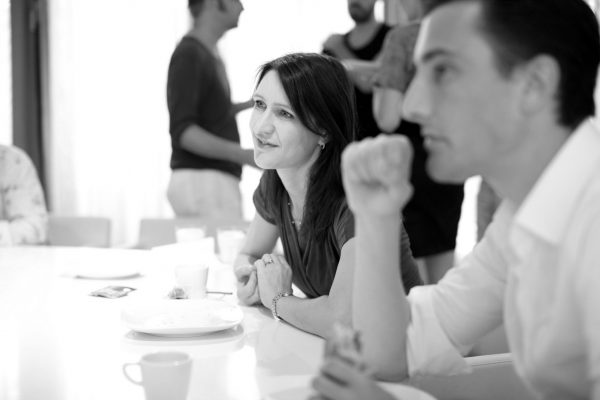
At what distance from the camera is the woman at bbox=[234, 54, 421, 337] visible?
1.66 m

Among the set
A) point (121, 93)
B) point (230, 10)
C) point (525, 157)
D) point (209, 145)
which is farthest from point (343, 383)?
point (121, 93)

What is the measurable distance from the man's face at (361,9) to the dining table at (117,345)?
1.67m

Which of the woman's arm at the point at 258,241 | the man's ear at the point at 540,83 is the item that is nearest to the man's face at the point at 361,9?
the woman's arm at the point at 258,241

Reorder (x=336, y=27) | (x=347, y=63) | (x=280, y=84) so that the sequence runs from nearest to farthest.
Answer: (x=280, y=84), (x=347, y=63), (x=336, y=27)

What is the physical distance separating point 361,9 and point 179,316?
6.93ft

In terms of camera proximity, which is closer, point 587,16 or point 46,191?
point 587,16

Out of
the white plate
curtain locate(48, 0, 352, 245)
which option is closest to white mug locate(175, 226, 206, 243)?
the white plate

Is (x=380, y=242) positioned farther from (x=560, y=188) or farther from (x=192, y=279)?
(x=192, y=279)

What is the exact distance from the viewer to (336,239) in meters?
1.65

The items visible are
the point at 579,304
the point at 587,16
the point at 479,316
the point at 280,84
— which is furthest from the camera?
the point at 280,84

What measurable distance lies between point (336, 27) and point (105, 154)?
1.94 metres

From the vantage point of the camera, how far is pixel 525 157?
94 cm

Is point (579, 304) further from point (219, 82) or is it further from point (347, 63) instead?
point (219, 82)

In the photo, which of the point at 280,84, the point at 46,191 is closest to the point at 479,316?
the point at 280,84
